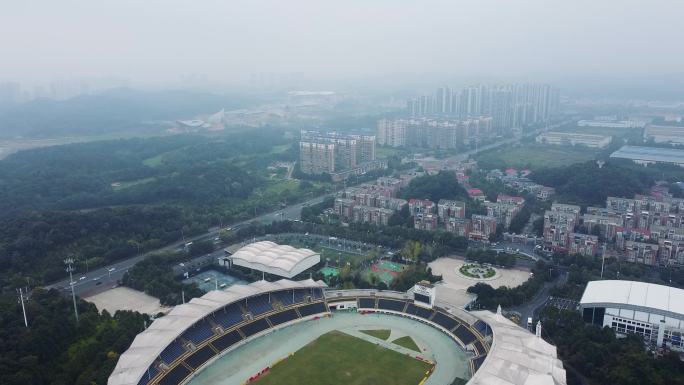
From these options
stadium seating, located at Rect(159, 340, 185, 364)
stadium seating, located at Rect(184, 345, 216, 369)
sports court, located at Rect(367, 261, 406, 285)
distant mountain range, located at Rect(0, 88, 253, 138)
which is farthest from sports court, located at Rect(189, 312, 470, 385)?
distant mountain range, located at Rect(0, 88, 253, 138)

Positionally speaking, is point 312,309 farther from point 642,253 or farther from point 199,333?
point 642,253

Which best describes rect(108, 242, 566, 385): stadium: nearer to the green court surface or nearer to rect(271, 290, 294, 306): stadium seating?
rect(271, 290, 294, 306): stadium seating

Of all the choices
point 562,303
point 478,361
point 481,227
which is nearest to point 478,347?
point 478,361

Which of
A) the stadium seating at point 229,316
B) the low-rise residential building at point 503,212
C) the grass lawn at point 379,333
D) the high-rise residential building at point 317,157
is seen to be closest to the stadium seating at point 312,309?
the grass lawn at point 379,333

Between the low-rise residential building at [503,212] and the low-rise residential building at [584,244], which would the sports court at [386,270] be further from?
the low-rise residential building at [584,244]

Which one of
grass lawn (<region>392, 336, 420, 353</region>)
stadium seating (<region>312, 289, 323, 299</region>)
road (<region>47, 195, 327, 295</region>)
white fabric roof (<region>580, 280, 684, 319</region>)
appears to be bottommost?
grass lawn (<region>392, 336, 420, 353</region>)
